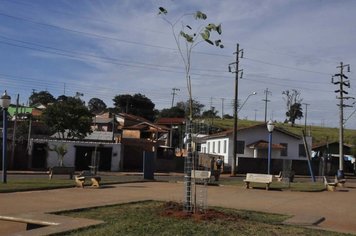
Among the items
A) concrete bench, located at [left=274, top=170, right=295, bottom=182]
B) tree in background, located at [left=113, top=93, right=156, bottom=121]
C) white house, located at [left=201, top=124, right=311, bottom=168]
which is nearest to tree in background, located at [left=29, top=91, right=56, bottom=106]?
tree in background, located at [left=113, top=93, right=156, bottom=121]

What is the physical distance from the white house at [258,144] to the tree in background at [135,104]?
54.1m

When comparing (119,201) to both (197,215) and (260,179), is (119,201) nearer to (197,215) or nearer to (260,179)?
(197,215)

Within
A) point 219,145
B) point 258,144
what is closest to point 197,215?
point 258,144

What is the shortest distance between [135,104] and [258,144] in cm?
6014

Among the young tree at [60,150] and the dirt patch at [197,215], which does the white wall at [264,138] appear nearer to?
the young tree at [60,150]

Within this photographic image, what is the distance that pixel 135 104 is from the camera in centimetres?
11731

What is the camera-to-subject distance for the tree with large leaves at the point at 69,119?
61.8 metres

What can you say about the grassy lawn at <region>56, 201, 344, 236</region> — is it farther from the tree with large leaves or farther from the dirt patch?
the tree with large leaves

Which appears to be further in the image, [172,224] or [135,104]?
[135,104]

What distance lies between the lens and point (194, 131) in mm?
12938

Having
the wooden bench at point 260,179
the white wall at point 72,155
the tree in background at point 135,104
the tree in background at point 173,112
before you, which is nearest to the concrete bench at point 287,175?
the wooden bench at point 260,179

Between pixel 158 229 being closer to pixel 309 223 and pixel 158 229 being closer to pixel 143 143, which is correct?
pixel 309 223

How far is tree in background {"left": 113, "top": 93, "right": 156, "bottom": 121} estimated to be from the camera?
381 ft

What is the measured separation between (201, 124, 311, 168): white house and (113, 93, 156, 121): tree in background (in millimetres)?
54131
